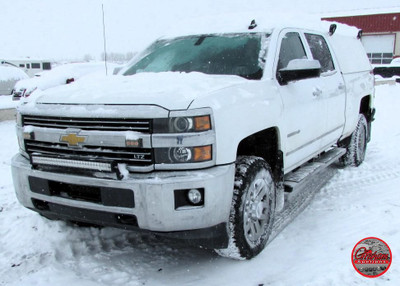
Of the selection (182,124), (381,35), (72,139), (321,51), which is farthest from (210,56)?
(381,35)

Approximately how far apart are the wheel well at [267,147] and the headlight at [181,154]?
0.81m

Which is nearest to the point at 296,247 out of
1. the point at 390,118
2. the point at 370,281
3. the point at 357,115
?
the point at 370,281

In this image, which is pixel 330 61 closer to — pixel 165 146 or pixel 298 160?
pixel 298 160

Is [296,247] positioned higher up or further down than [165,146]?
further down

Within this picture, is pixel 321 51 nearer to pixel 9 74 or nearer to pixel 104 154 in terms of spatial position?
pixel 104 154

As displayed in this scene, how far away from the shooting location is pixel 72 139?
8.59ft

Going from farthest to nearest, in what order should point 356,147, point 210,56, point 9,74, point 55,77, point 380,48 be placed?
point 380,48, point 9,74, point 55,77, point 356,147, point 210,56

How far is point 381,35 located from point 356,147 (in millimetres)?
33869

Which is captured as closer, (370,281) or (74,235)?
→ (370,281)

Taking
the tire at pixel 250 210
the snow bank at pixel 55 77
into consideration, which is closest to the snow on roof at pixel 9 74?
the snow bank at pixel 55 77

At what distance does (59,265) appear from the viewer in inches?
117

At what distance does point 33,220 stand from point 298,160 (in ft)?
8.54

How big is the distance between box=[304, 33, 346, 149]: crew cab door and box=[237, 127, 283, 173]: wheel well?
1016 millimetres

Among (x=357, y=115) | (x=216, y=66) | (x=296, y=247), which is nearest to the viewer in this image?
(x=296, y=247)
